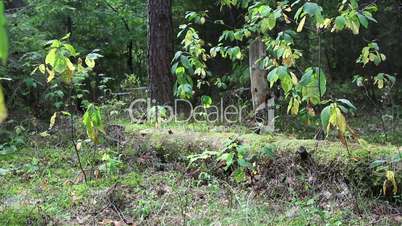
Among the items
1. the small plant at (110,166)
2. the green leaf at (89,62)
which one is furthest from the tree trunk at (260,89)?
the green leaf at (89,62)

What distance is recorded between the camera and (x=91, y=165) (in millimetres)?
6473

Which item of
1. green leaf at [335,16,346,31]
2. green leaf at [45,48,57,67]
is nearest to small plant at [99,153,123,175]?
green leaf at [45,48,57,67]

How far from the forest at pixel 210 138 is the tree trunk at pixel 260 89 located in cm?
2

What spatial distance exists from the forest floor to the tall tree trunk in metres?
2.38

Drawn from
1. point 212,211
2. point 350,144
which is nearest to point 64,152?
point 212,211

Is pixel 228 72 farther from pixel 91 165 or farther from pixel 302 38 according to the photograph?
pixel 91 165

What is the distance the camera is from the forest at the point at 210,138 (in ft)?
14.2

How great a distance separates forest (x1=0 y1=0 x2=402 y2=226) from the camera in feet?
14.2

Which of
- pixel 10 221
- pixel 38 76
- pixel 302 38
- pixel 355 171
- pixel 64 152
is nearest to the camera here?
pixel 10 221

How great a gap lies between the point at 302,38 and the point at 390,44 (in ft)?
6.82

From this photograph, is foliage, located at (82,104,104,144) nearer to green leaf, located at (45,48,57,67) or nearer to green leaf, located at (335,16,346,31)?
green leaf, located at (45,48,57,67)

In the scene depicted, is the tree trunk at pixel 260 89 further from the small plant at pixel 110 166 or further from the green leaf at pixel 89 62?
the green leaf at pixel 89 62

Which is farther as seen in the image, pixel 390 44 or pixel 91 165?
pixel 390 44

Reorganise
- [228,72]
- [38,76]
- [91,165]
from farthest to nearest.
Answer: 1. [228,72]
2. [38,76]
3. [91,165]
